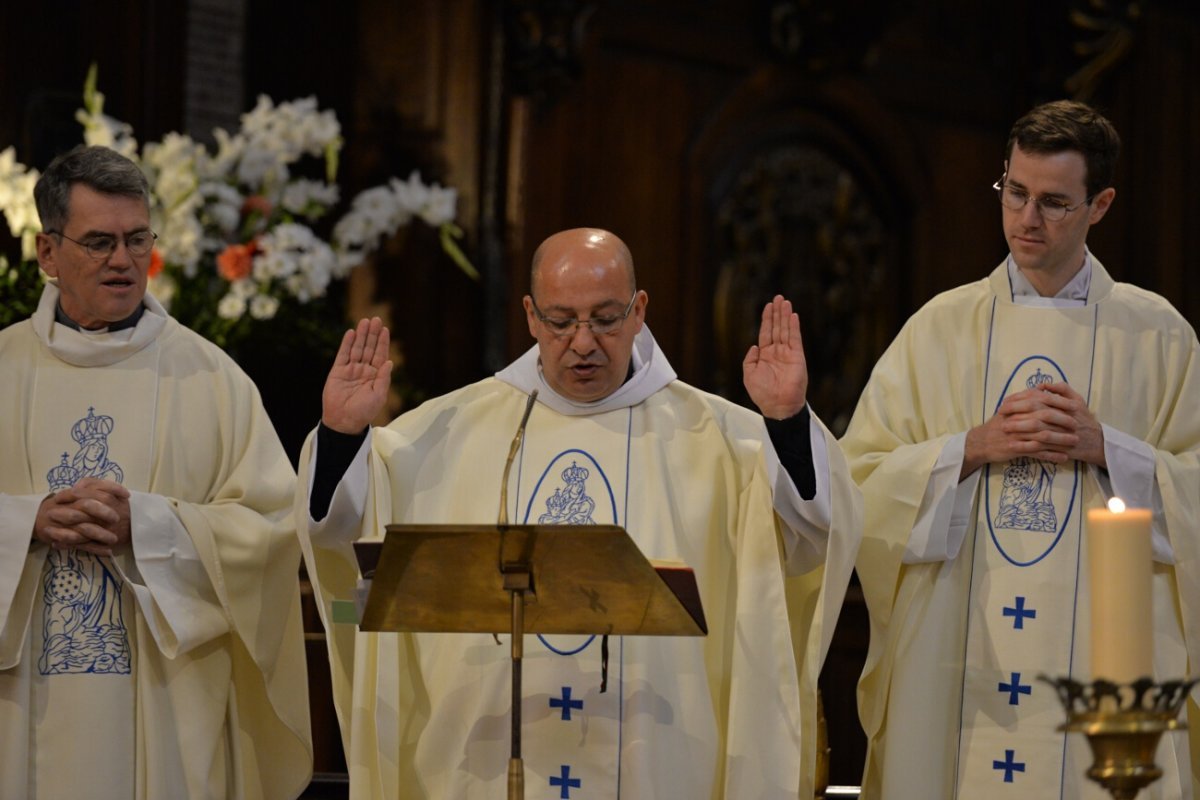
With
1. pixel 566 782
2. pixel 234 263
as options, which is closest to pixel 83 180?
pixel 234 263

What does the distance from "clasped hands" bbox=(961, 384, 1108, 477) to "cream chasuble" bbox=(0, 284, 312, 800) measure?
6.17 feet

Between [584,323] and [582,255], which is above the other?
[582,255]

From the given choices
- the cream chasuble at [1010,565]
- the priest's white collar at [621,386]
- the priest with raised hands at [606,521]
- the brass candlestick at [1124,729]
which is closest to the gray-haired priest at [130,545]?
the priest with raised hands at [606,521]

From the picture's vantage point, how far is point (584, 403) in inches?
193

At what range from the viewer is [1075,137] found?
15.7 ft

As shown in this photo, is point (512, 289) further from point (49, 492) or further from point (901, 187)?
point (49, 492)

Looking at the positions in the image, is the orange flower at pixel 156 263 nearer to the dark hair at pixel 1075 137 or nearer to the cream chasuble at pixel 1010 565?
the cream chasuble at pixel 1010 565

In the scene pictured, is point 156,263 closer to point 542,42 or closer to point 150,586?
point 150,586

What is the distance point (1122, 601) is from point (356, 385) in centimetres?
233

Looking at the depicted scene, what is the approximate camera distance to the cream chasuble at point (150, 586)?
15.5ft

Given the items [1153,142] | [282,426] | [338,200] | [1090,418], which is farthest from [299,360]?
[1153,142]

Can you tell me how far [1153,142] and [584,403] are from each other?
5.56m

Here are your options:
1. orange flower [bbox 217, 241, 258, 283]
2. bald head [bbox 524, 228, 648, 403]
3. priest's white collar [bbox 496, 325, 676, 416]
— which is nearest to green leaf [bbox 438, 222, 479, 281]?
orange flower [bbox 217, 241, 258, 283]

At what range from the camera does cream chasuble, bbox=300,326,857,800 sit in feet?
15.1
